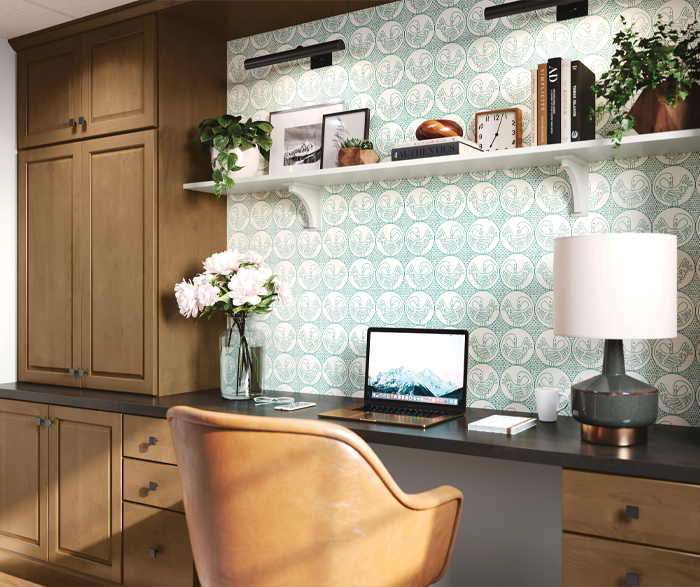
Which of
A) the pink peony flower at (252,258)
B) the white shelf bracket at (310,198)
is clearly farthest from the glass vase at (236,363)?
the white shelf bracket at (310,198)

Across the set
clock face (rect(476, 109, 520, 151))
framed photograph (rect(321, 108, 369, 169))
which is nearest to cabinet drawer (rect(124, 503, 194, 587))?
framed photograph (rect(321, 108, 369, 169))

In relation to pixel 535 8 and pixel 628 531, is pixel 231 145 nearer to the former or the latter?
pixel 535 8

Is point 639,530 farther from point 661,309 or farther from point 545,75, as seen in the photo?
point 545,75

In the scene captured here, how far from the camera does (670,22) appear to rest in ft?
6.48

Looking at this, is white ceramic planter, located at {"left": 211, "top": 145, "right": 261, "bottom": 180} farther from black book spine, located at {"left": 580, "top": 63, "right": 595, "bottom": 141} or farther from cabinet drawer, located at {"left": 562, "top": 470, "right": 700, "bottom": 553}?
cabinet drawer, located at {"left": 562, "top": 470, "right": 700, "bottom": 553}

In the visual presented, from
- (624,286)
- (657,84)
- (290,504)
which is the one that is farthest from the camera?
(657,84)

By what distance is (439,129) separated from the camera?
2186 millimetres

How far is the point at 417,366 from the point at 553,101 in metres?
0.96

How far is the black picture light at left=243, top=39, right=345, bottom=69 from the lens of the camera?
252cm

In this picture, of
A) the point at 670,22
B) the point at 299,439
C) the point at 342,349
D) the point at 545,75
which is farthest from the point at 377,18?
the point at 299,439

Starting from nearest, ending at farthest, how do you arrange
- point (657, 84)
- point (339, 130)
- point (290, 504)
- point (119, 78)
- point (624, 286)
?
1. point (290, 504)
2. point (624, 286)
3. point (657, 84)
4. point (339, 130)
5. point (119, 78)

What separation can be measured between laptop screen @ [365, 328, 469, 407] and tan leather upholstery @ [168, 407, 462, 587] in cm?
68

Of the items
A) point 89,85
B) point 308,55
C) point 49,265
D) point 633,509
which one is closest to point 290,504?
point 633,509

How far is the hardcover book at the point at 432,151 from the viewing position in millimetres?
2115
